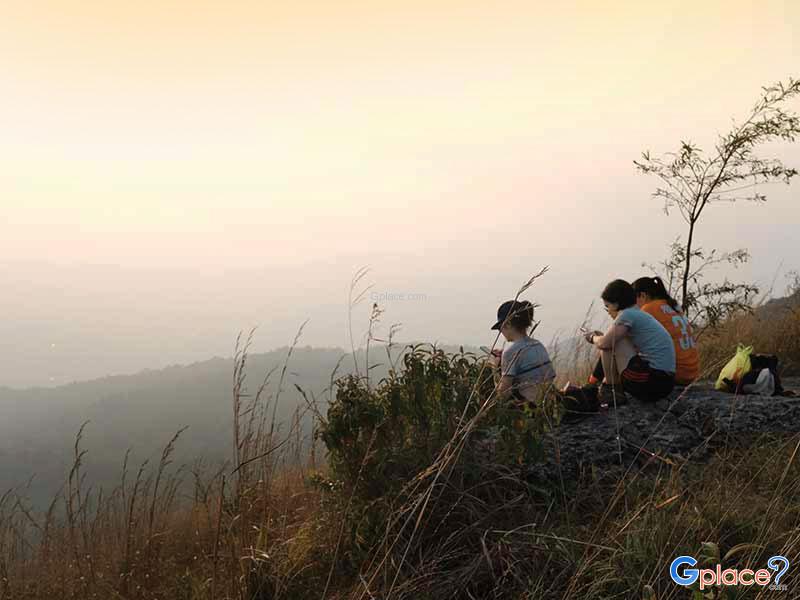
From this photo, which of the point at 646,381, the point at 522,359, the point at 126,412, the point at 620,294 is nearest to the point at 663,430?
the point at 646,381

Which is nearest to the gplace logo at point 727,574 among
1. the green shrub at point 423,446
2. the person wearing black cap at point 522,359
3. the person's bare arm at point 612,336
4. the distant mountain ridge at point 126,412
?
the green shrub at point 423,446

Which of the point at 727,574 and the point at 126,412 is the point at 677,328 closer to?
the point at 727,574

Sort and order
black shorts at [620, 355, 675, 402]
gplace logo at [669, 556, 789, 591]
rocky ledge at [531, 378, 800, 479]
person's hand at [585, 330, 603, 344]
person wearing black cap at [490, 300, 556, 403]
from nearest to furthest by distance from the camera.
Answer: gplace logo at [669, 556, 789, 591] < rocky ledge at [531, 378, 800, 479] < person wearing black cap at [490, 300, 556, 403] < black shorts at [620, 355, 675, 402] < person's hand at [585, 330, 603, 344]

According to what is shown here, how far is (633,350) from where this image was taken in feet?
15.0

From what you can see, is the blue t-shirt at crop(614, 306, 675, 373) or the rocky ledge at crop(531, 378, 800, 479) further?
the blue t-shirt at crop(614, 306, 675, 373)

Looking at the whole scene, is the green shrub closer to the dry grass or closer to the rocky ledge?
the dry grass

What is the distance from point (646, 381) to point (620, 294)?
0.78 m

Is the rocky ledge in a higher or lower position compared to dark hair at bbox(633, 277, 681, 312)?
lower

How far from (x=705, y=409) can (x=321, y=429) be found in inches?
121

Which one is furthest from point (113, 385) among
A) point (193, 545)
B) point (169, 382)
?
point (193, 545)

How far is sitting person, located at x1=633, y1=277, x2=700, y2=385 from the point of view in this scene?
15.9 feet

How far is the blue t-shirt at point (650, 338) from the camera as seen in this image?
4.34 m

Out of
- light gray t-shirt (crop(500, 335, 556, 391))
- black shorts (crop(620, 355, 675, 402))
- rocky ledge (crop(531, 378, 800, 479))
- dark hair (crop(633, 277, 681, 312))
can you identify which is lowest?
rocky ledge (crop(531, 378, 800, 479))

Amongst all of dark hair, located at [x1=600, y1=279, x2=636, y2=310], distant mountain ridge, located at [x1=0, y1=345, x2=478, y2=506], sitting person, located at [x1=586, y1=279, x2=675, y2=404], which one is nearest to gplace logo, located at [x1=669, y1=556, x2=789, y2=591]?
sitting person, located at [x1=586, y1=279, x2=675, y2=404]
